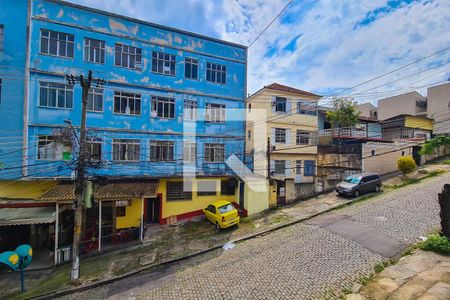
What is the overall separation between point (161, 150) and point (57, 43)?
9806 mm

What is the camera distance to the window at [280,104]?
23297mm

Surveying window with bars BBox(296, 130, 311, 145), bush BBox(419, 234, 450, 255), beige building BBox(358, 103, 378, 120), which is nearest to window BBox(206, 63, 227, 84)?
window with bars BBox(296, 130, 311, 145)

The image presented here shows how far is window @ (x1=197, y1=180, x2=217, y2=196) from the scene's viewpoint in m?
19.4

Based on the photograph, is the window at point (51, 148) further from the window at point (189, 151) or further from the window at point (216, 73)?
the window at point (216, 73)

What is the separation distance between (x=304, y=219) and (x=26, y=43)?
21.7m

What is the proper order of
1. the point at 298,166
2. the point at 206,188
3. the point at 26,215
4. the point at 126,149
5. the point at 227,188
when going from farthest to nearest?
the point at 298,166, the point at 227,188, the point at 206,188, the point at 126,149, the point at 26,215

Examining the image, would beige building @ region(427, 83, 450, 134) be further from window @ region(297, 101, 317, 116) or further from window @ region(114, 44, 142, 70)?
window @ region(114, 44, 142, 70)

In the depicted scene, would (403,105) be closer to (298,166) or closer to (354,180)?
(298,166)

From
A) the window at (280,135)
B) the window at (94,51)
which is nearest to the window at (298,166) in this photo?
the window at (280,135)

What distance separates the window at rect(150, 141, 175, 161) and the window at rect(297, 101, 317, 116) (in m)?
14.0

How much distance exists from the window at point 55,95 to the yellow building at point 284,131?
15.6 meters

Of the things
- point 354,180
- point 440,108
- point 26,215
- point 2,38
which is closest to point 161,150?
point 26,215

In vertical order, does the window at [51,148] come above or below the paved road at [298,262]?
above

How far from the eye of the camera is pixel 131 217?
1739cm
